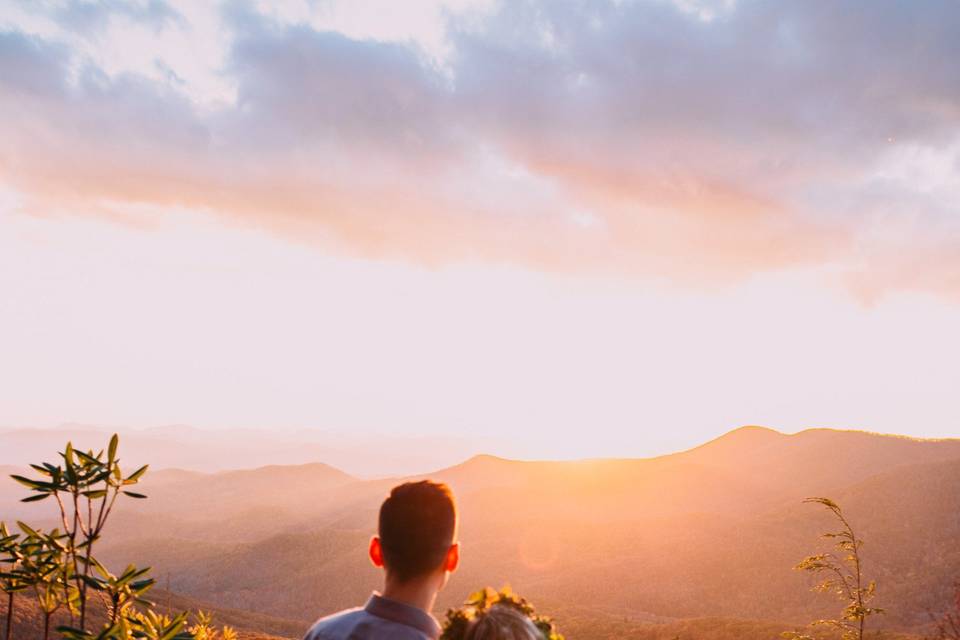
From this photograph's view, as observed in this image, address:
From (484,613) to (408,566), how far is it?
40cm

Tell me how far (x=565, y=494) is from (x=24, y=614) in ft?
269

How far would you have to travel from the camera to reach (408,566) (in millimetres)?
2613

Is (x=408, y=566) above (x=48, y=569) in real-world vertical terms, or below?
→ above

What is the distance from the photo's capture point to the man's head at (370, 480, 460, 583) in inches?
103

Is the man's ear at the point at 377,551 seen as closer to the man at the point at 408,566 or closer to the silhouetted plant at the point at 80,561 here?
the man at the point at 408,566

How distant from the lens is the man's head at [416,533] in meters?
2.62

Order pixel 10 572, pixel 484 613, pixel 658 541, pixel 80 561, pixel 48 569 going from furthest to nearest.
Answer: pixel 658 541 → pixel 48 569 → pixel 10 572 → pixel 80 561 → pixel 484 613

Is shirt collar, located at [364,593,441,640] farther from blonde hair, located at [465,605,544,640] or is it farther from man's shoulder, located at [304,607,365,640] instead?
blonde hair, located at [465,605,544,640]

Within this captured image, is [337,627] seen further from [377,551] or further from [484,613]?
[484,613]

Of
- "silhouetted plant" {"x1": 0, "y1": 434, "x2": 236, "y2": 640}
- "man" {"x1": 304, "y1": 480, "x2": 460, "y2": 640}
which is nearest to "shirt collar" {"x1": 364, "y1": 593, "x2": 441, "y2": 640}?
"man" {"x1": 304, "y1": 480, "x2": 460, "y2": 640}

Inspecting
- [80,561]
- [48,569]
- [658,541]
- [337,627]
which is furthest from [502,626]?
[658,541]

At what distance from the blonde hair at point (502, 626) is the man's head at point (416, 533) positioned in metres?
0.37

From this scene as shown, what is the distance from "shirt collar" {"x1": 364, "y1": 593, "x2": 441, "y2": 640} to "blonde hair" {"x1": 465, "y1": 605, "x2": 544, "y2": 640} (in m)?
0.25

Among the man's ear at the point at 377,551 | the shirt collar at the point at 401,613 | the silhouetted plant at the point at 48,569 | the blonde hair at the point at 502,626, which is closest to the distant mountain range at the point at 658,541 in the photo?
the silhouetted plant at the point at 48,569
